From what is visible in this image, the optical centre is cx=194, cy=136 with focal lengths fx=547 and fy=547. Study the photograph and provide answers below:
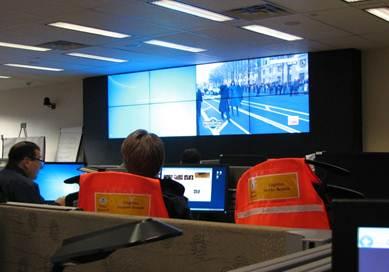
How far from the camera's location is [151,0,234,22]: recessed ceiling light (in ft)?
20.0

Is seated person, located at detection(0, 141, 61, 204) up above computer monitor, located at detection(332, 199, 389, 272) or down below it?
below

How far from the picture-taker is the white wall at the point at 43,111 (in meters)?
13.0

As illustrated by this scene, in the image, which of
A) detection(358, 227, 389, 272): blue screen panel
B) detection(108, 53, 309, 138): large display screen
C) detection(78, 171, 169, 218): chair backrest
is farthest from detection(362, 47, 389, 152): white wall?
detection(358, 227, 389, 272): blue screen panel

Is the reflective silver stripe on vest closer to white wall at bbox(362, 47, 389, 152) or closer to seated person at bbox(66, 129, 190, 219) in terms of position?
seated person at bbox(66, 129, 190, 219)

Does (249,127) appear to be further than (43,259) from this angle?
Yes

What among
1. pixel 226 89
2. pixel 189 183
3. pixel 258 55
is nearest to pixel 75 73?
pixel 226 89

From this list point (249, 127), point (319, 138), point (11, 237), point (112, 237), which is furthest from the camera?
point (249, 127)

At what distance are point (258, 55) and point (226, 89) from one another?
3.26 ft

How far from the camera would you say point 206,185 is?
4.40m

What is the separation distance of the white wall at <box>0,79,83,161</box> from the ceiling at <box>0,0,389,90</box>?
257 centimetres

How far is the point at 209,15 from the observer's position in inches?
264

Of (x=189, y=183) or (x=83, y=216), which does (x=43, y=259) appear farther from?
(x=189, y=183)

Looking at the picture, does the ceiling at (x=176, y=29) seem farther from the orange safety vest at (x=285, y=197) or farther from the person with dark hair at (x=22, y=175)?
the orange safety vest at (x=285, y=197)

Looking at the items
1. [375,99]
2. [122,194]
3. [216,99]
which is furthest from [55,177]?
[375,99]
